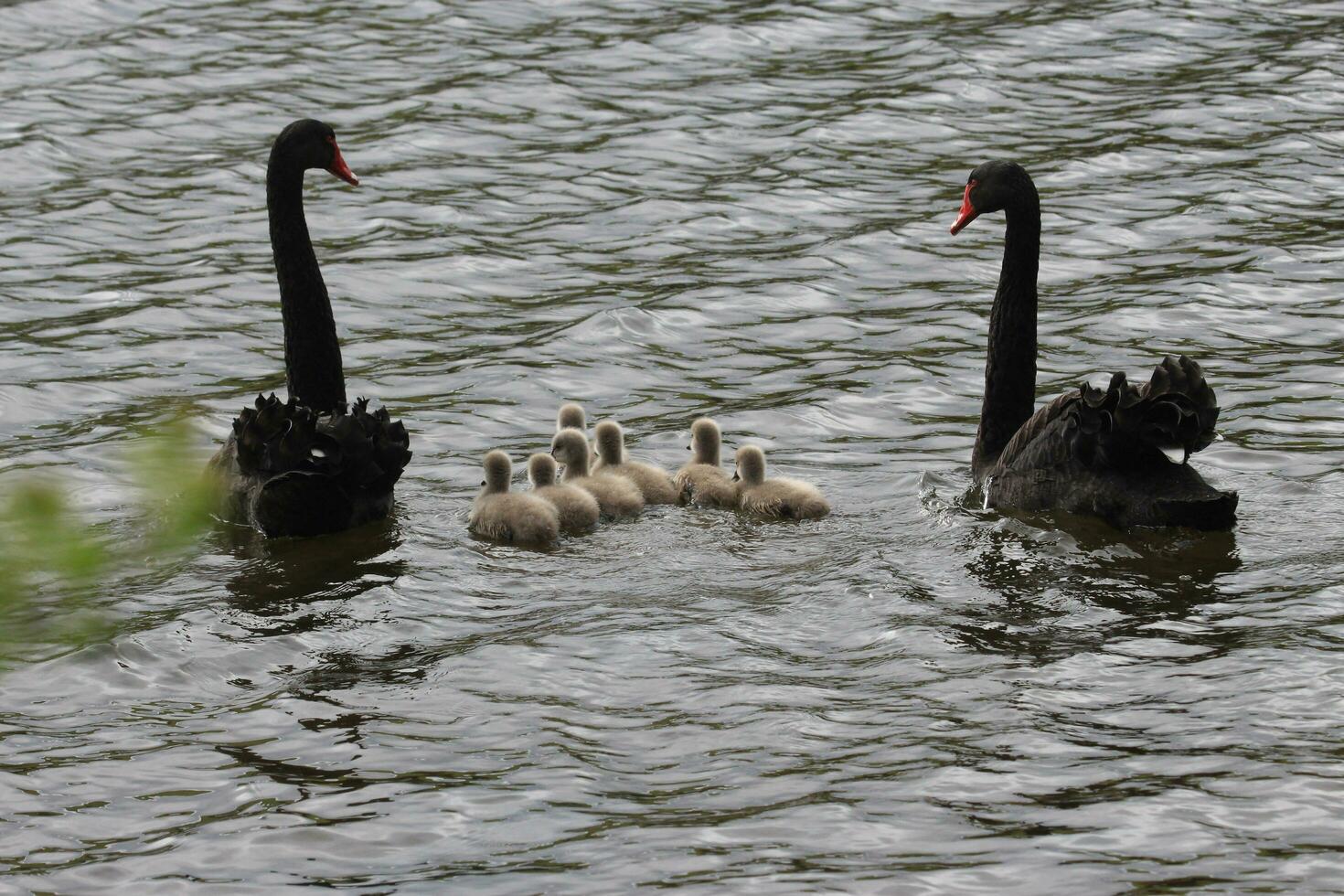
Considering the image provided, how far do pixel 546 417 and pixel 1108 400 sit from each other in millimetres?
3413

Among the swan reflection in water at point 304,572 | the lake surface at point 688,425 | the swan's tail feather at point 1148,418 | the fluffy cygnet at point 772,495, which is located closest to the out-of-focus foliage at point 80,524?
the lake surface at point 688,425

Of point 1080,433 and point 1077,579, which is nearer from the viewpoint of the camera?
point 1077,579

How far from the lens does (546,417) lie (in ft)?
31.1

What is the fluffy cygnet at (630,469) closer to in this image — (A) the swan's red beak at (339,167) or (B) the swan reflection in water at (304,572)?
(B) the swan reflection in water at (304,572)

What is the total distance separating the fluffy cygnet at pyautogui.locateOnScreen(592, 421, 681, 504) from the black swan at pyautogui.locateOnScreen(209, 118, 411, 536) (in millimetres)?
1020

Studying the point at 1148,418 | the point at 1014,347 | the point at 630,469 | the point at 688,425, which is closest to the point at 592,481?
the point at 630,469

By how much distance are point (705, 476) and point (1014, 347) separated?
5.15 feet

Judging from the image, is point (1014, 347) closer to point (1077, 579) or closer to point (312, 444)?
point (1077, 579)

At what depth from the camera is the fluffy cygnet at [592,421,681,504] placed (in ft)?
26.1

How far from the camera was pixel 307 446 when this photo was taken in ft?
23.5

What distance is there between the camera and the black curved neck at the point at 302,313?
821 centimetres

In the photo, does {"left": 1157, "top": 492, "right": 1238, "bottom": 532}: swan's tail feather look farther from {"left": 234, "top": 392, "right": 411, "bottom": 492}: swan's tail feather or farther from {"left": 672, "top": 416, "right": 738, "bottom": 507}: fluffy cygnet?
{"left": 234, "top": 392, "right": 411, "bottom": 492}: swan's tail feather

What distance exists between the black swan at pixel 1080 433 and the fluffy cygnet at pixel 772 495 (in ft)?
2.62

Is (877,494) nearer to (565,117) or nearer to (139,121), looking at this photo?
(565,117)
